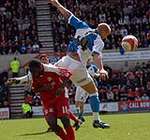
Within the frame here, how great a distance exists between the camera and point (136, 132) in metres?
14.5

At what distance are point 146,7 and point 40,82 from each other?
31.6 metres

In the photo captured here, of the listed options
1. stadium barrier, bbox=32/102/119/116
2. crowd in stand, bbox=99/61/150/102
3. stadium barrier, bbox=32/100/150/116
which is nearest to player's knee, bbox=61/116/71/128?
stadium barrier, bbox=32/102/119/116

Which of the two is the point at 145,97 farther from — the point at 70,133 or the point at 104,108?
the point at 70,133

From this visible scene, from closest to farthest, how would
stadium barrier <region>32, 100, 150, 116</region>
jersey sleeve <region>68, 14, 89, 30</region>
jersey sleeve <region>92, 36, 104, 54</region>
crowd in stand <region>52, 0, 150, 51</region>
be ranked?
jersey sleeve <region>92, 36, 104, 54</region>, jersey sleeve <region>68, 14, 89, 30</region>, stadium barrier <region>32, 100, 150, 116</region>, crowd in stand <region>52, 0, 150, 51</region>

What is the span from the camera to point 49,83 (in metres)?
10.5

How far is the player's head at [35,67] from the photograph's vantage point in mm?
10180

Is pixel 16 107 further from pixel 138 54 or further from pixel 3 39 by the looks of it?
pixel 138 54

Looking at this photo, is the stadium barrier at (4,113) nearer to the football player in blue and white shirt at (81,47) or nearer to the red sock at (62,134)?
the football player in blue and white shirt at (81,47)

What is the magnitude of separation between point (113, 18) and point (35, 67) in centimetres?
3041

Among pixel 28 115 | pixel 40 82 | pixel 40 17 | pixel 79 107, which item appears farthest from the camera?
pixel 40 17

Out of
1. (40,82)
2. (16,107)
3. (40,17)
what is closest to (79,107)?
(40,82)

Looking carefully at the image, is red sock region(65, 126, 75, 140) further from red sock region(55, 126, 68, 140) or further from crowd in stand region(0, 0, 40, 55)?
crowd in stand region(0, 0, 40, 55)

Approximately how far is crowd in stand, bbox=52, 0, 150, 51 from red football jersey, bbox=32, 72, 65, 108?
27.4 m

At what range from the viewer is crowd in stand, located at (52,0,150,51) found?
38.4m
